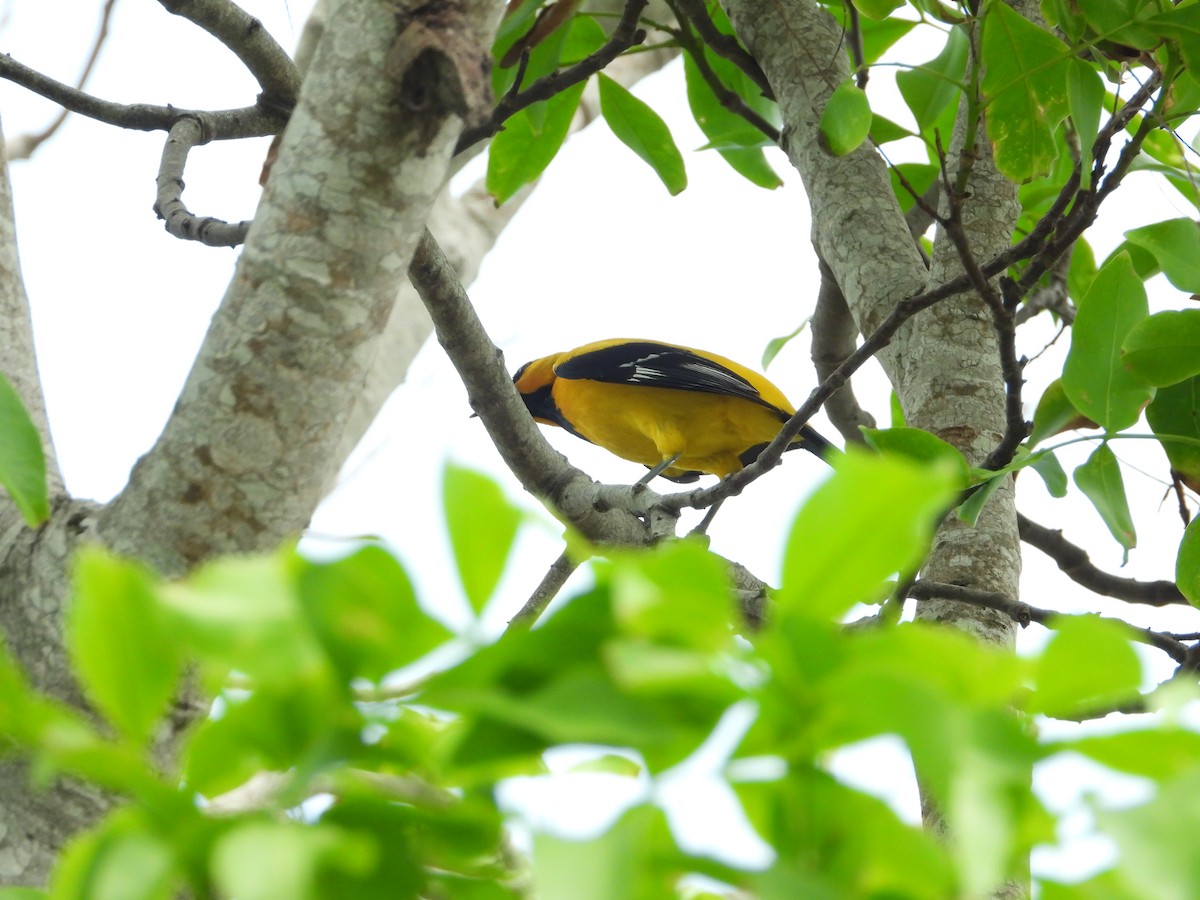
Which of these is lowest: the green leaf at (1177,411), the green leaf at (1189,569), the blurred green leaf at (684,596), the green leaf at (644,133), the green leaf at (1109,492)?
the blurred green leaf at (684,596)

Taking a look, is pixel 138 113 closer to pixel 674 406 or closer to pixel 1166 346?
pixel 1166 346

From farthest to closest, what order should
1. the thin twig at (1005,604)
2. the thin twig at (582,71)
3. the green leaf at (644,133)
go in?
the green leaf at (644,133)
the thin twig at (582,71)
the thin twig at (1005,604)

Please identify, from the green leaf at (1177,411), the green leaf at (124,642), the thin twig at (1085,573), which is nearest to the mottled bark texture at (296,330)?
the green leaf at (124,642)

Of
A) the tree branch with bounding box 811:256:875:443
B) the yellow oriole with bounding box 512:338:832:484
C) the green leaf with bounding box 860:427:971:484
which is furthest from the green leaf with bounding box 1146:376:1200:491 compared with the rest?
the yellow oriole with bounding box 512:338:832:484

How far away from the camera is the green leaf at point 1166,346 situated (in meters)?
1.40

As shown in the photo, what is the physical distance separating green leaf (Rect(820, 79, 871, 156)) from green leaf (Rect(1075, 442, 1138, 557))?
612 mm

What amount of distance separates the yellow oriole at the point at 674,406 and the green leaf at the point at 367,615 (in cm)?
389

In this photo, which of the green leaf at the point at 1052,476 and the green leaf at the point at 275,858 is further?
the green leaf at the point at 1052,476

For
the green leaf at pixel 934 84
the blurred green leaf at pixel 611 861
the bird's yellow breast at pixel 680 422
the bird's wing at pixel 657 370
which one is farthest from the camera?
the bird's yellow breast at pixel 680 422

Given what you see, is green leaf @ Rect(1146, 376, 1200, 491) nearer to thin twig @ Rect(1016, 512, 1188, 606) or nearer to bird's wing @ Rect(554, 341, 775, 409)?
thin twig @ Rect(1016, 512, 1188, 606)

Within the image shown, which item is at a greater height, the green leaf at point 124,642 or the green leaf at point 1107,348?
the green leaf at point 1107,348

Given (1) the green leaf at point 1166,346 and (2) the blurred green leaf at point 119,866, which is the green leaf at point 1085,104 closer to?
(1) the green leaf at point 1166,346

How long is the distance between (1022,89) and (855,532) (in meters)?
1.75

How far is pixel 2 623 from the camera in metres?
1.03
